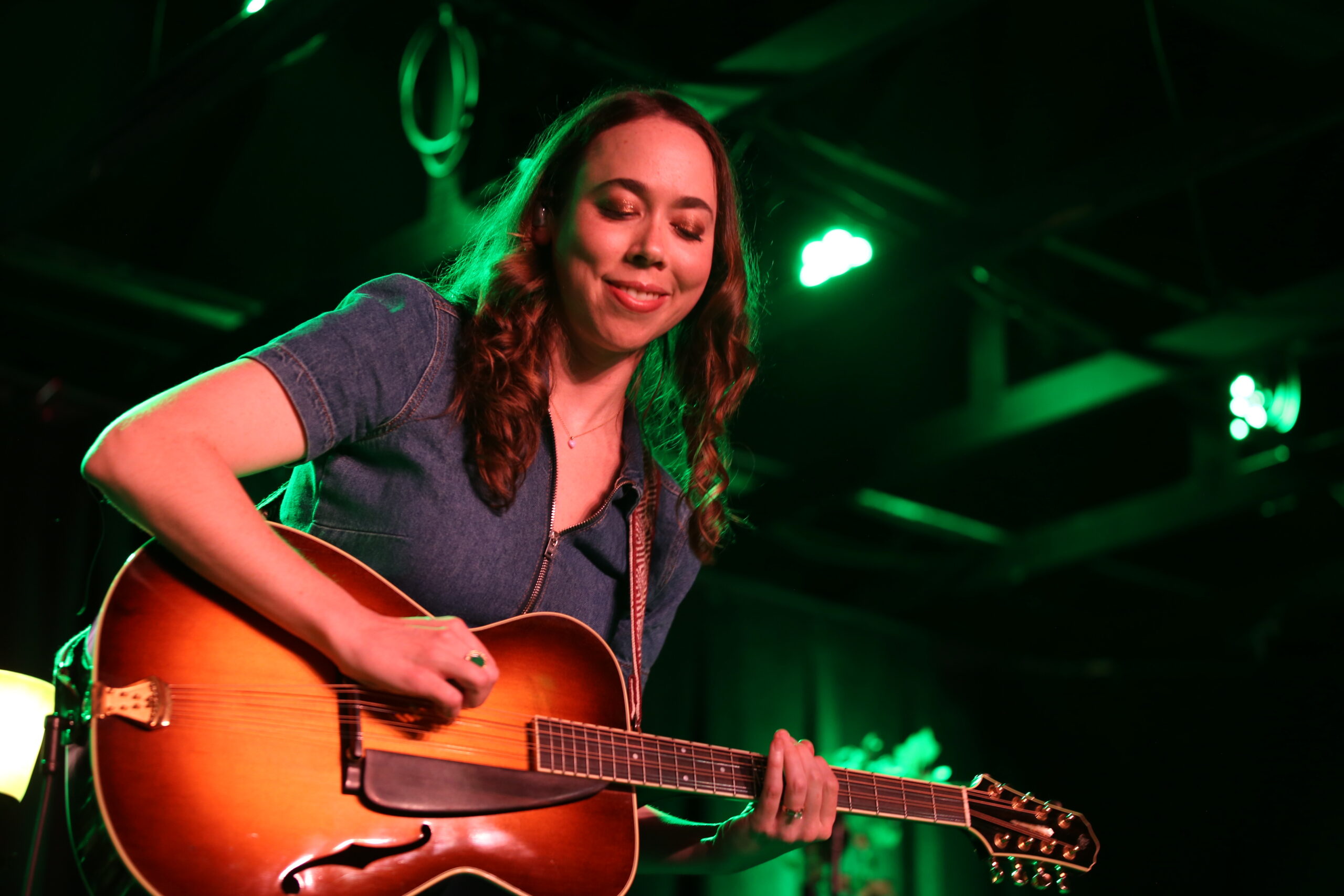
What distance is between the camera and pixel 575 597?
216cm

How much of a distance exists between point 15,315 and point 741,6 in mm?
3535

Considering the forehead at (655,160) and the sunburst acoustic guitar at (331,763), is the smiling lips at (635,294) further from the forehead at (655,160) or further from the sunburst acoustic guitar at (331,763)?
the sunburst acoustic guitar at (331,763)

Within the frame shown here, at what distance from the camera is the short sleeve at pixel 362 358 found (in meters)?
1.69

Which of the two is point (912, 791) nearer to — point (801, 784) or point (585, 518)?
point (801, 784)

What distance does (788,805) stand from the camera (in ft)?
7.14

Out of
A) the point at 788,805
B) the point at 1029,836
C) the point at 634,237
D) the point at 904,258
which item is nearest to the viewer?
the point at 634,237

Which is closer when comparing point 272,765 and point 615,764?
point 272,765

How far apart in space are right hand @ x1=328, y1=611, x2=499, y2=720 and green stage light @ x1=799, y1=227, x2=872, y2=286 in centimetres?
337

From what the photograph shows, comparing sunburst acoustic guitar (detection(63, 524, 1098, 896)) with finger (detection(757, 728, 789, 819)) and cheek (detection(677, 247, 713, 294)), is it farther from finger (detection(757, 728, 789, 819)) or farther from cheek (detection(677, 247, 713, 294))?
cheek (detection(677, 247, 713, 294))

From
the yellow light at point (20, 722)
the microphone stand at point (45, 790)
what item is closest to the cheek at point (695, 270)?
the microphone stand at point (45, 790)

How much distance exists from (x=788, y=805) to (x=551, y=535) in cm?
68

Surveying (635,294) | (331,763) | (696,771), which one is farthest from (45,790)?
(635,294)

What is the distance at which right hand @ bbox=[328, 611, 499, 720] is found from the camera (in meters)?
1.62

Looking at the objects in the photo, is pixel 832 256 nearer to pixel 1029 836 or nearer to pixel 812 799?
pixel 1029 836
